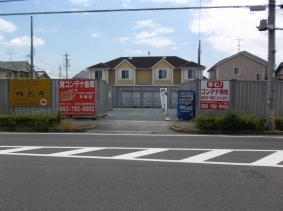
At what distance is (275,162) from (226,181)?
89.4 inches

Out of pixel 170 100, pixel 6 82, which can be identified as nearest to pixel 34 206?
pixel 6 82

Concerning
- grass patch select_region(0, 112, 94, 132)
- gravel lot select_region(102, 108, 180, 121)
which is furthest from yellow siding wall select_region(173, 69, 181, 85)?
grass patch select_region(0, 112, 94, 132)

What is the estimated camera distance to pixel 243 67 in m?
39.2

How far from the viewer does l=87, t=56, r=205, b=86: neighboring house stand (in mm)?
38281

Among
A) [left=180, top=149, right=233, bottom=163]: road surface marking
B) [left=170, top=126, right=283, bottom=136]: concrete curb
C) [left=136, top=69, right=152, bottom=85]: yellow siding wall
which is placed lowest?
[left=180, top=149, right=233, bottom=163]: road surface marking

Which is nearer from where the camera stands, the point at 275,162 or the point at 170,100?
the point at 275,162

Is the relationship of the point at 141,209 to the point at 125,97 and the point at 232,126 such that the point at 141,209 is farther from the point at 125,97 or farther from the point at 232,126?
the point at 125,97

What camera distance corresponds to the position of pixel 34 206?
12.8ft

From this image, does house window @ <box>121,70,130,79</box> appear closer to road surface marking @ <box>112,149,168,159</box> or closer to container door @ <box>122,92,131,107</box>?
container door @ <box>122,92,131,107</box>

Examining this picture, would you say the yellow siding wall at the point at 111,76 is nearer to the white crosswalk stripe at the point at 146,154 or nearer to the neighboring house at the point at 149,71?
the neighboring house at the point at 149,71

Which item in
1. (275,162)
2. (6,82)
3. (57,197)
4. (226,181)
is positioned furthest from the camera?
(6,82)

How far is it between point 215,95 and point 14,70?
37996 mm

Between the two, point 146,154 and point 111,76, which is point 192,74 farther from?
point 146,154

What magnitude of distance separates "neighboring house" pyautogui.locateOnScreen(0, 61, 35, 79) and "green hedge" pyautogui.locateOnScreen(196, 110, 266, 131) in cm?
3720
